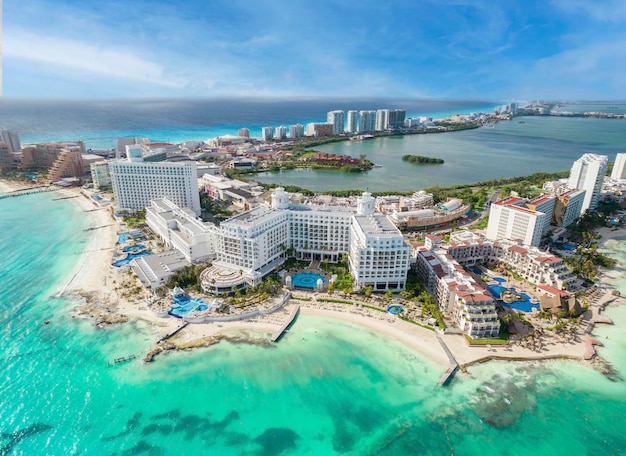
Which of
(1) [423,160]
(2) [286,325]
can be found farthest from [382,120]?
(2) [286,325]

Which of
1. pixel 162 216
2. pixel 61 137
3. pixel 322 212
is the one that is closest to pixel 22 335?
pixel 162 216

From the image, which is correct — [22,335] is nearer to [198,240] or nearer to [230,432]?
[198,240]

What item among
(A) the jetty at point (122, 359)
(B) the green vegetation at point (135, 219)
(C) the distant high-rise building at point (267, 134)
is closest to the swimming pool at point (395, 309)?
(A) the jetty at point (122, 359)

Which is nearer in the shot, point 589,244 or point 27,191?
point 589,244

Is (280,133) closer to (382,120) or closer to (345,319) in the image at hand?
(382,120)

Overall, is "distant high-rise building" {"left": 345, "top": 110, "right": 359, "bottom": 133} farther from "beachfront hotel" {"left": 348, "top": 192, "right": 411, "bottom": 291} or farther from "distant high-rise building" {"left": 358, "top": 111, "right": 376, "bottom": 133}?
"beachfront hotel" {"left": 348, "top": 192, "right": 411, "bottom": 291}

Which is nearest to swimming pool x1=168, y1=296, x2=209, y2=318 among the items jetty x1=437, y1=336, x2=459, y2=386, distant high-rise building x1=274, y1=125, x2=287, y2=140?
jetty x1=437, y1=336, x2=459, y2=386
